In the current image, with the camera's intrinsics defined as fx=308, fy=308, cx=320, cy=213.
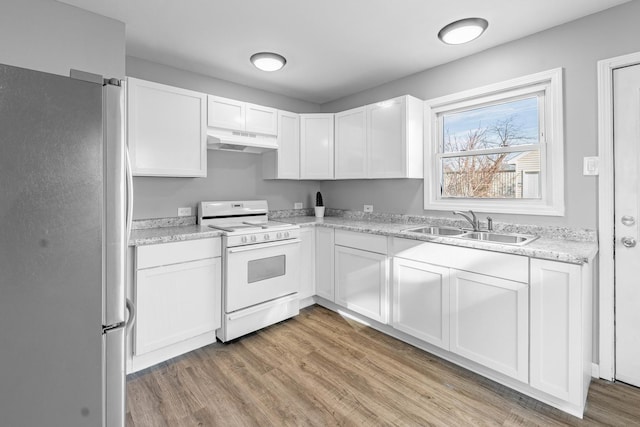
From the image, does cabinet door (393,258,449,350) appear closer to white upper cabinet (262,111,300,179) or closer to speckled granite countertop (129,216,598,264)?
speckled granite countertop (129,216,598,264)

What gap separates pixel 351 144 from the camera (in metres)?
3.38

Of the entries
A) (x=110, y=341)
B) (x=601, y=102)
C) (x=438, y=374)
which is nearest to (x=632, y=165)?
(x=601, y=102)

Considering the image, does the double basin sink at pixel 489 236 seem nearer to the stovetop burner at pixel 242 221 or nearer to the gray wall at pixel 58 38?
the stovetop burner at pixel 242 221

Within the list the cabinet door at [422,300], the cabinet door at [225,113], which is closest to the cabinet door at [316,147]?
the cabinet door at [225,113]

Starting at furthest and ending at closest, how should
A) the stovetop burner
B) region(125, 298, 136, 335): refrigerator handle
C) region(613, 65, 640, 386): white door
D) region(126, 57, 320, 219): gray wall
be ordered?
region(126, 57, 320, 219): gray wall, the stovetop burner, region(613, 65, 640, 386): white door, region(125, 298, 136, 335): refrigerator handle

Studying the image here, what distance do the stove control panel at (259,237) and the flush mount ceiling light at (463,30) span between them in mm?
2045

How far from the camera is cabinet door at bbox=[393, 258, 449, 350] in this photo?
2252mm

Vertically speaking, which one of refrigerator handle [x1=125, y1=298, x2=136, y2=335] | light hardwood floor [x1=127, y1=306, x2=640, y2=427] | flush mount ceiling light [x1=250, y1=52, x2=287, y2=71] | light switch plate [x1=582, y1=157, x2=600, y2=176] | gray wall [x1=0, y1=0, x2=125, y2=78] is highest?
flush mount ceiling light [x1=250, y1=52, x2=287, y2=71]

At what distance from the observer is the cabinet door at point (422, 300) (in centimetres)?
225

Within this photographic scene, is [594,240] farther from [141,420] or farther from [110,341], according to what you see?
[141,420]

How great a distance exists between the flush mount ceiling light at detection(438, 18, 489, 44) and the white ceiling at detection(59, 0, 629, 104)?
0.05 meters

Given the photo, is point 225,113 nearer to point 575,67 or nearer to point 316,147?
point 316,147

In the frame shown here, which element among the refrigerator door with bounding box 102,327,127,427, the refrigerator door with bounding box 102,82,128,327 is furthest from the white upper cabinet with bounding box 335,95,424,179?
the refrigerator door with bounding box 102,327,127,427

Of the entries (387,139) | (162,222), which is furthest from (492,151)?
(162,222)
